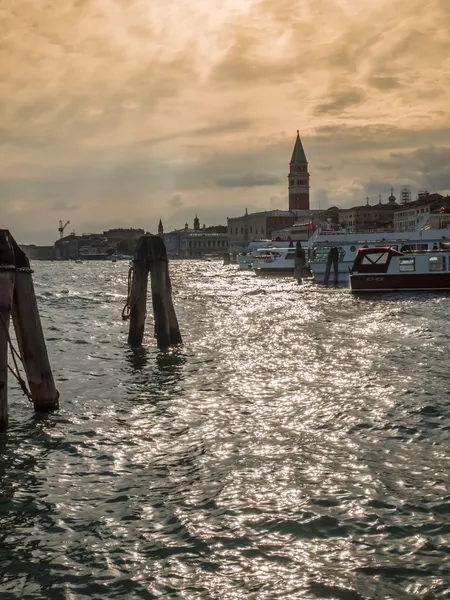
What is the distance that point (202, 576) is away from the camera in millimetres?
5844

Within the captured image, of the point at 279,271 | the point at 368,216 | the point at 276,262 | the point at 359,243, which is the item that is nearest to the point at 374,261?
the point at 359,243

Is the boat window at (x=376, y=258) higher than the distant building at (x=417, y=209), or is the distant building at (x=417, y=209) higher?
the distant building at (x=417, y=209)

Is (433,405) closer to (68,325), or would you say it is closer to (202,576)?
(202,576)

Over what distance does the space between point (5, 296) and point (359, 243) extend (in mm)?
46742

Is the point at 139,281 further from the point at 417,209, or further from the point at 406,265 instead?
the point at 417,209

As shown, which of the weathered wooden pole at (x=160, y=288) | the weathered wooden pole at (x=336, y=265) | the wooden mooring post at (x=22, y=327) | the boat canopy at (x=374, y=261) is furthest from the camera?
the weathered wooden pole at (x=336, y=265)

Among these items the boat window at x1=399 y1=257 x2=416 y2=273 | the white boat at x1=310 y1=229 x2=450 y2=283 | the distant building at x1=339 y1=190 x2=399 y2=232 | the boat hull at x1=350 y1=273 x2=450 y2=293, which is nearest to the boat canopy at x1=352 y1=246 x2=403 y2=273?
the boat hull at x1=350 y1=273 x2=450 y2=293

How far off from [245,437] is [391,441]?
6.55 feet

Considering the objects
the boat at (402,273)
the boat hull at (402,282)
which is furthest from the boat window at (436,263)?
the boat hull at (402,282)

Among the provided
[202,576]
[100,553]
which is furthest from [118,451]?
[202,576]

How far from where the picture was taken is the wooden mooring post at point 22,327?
31.5ft

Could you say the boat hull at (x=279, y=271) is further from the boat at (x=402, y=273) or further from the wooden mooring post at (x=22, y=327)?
the wooden mooring post at (x=22, y=327)

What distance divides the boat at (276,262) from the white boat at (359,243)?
8143 mm

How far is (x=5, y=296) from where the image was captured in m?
9.69
